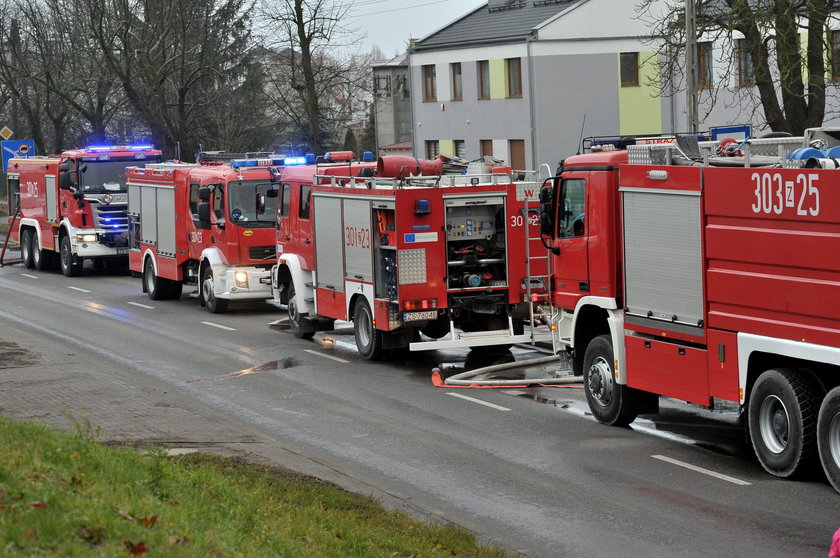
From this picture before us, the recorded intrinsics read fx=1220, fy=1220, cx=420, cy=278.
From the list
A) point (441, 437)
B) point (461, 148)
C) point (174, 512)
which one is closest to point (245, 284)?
point (441, 437)

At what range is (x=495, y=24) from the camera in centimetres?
5044

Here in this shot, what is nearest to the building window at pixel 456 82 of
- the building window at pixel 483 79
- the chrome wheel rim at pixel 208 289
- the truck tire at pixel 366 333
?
the building window at pixel 483 79

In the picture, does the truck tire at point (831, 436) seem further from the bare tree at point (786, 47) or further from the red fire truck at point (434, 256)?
the bare tree at point (786, 47)

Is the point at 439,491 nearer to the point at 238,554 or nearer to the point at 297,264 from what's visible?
the point at 238,554

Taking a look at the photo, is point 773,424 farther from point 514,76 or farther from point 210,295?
point 514,76

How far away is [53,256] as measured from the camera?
3562 centimetres

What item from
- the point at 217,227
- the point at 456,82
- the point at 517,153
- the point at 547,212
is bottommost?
the point at 217,227

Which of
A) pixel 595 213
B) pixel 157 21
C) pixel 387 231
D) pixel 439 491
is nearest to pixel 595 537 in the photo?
pixel 439 491

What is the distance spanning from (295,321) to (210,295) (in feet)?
15.2

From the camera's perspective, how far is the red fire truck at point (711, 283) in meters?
9.58

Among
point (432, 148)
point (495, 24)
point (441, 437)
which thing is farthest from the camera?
point (432, 148)

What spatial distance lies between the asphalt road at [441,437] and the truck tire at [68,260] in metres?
11.9

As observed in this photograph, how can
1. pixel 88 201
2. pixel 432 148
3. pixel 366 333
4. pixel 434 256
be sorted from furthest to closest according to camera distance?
pixel 432 148
pixel 88 201
pixel 366 333
pixel 434 256

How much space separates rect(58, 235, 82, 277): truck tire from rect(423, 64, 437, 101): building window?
2353 cm
